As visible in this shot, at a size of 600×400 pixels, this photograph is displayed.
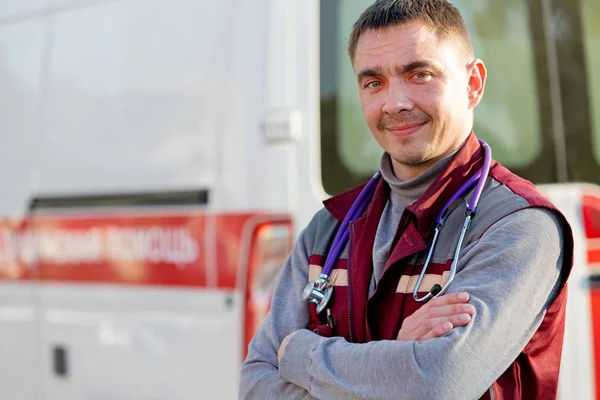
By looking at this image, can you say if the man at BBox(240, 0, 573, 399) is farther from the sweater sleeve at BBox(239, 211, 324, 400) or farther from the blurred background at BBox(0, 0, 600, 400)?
the blurred background at BBox(0, 0, 600, 400)

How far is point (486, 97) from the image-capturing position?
8.87 feet

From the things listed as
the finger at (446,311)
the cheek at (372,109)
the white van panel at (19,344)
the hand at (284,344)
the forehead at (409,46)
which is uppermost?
the forehead at (409,46)

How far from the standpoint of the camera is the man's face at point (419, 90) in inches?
64.7

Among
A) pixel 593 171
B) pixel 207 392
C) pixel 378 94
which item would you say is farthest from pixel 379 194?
pixel 207 392

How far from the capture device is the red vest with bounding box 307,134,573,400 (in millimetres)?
1520

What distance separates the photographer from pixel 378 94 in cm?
172

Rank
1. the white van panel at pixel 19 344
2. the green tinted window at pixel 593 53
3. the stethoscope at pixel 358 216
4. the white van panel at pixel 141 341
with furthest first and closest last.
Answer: the white van panel at pixel 19 344 → the white van panel at pixel 141 341 → the green tinted window at pixel 593 53 → the stethoscope at pixel 358 216

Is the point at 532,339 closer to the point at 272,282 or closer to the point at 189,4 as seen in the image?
the point at 272,282

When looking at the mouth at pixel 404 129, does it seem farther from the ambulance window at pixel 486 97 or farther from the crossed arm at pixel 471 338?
the ambulance window at pixel 486 97

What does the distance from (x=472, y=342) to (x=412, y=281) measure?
0.64ft

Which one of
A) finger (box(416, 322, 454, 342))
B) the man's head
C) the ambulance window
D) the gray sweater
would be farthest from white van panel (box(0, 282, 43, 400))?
finger (box(416, 322, 454, 342))

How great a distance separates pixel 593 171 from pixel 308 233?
114 cm

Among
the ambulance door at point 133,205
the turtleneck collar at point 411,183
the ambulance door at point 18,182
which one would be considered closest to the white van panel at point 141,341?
the ambulance door at point 133,205

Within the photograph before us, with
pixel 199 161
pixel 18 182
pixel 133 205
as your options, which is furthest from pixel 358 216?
pixel 18 182
